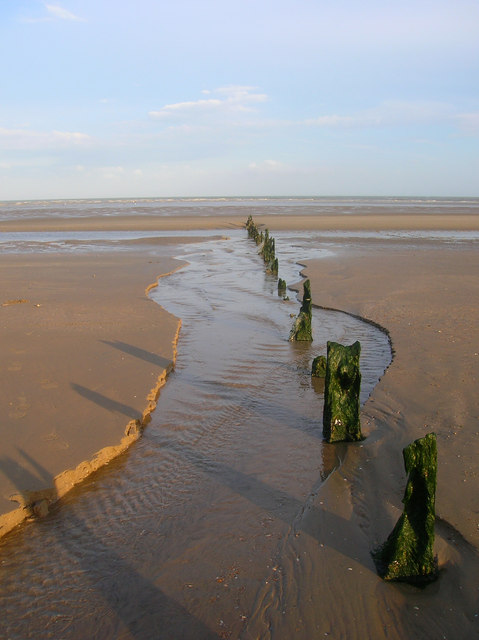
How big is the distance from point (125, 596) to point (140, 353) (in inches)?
197

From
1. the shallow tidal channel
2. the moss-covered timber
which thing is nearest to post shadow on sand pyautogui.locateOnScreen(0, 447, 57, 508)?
the shallow tidal channel

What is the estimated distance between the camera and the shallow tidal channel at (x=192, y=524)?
365 cm

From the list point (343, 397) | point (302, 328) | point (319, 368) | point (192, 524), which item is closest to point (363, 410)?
point (343, 397)

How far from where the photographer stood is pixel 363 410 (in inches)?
263

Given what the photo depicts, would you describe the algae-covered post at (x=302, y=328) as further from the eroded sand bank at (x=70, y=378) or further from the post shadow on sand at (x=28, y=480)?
the post shadow on sand at (x=28, y=480)

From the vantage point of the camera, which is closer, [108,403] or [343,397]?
[343,397]

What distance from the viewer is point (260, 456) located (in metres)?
5.73

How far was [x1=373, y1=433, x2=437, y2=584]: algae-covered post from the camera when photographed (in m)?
3.84

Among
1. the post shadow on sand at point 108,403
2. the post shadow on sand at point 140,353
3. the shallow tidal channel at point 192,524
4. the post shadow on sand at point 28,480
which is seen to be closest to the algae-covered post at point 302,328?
the shallow tidal channel at point 192,524

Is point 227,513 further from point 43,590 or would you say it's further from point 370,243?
point 370,243

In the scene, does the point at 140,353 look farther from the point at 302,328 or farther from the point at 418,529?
the point at 418,529

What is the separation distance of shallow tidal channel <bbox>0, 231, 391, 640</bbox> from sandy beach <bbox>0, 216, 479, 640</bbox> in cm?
23

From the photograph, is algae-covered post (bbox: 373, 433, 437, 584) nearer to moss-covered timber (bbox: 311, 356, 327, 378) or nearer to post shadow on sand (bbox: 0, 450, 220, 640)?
post shadow on sand (bbox: 0, 450, 220, 640)

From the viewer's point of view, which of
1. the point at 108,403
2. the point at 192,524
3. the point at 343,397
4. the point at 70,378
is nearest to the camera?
the point at 192,524
